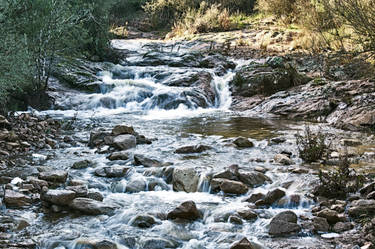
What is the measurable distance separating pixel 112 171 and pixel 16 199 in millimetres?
1568

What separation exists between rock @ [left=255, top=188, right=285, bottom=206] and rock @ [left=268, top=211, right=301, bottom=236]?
593 millimetres

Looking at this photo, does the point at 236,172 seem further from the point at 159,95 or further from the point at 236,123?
the point at 159,95

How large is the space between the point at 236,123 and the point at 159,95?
12.7 ft

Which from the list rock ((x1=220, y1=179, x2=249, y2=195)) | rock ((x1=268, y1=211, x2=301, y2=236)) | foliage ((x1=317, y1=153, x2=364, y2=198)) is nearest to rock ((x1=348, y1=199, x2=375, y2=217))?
foliage ((x1=317, y1=153, x2=364, y2=198))

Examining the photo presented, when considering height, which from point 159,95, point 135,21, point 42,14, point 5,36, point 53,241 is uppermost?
point 135,21

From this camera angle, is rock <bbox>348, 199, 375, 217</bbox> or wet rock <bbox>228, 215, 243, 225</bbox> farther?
wet rock <bbox>228, 215, 243, 225</bbox>

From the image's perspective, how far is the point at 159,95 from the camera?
13.6 meters

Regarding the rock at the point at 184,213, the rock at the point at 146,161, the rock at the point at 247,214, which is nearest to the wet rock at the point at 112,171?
the rock at the point at 146,161

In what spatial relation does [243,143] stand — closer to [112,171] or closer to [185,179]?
[185,179]

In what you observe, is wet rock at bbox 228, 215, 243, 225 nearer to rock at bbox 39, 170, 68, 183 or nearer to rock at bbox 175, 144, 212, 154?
rock at bbox 39, 170, 68, 183

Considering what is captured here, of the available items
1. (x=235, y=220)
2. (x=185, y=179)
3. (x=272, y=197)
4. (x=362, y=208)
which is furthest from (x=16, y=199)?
(x=362, y=208)

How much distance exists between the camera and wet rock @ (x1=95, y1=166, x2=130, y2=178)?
6074 mm

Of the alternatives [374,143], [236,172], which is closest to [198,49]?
[374,143]

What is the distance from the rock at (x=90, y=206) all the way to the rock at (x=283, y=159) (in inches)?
114
